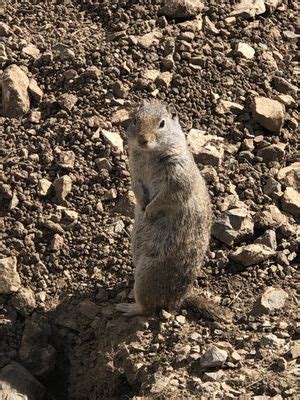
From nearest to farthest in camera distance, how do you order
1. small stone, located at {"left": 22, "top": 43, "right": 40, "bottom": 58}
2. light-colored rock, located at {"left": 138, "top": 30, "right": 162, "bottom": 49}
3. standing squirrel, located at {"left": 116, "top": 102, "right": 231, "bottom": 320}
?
standing squirrel, located at {"left": 116, "top": 102, "right": 231, "bottom": 320}, small stone, located at {"left": 22, "top": 43, "right": 40, "bottom": 58}, light-colored rock, located at {"left": 138, "top": 30, "right": 162, "bottom": 49}

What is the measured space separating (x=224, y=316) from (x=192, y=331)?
28 centimetres

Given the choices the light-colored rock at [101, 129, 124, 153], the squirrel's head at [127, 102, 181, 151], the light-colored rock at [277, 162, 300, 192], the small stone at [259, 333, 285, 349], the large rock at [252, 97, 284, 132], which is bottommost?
the small stone at [259, 333, 285, 349]

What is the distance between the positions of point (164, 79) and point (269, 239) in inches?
75.8

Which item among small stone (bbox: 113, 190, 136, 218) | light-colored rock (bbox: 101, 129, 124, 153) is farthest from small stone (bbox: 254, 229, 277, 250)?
light-colored rock (bbox: 101, 129, 124, 153)

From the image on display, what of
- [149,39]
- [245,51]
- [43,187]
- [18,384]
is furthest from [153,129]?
[245,51]

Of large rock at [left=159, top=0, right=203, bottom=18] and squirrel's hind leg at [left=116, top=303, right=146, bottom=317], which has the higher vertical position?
large rock at [left=159, top=0, right=203, bottom=18]

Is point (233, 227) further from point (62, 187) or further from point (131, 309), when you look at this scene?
point (62, 187)

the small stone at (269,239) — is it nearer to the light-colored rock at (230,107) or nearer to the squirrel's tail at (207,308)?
the squirrel's tail at (207,308)

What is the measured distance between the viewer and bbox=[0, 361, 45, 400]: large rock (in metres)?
6.65

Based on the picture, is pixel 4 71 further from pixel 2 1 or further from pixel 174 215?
pixel 174 215

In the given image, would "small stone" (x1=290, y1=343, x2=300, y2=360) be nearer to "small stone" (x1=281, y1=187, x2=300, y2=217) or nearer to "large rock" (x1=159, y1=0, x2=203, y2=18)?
"small stone" (x1=281, y1=187, x2=300, y2=217)

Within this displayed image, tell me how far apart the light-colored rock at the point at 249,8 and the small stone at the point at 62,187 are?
2662 millimetres

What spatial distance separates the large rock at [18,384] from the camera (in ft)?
21.8

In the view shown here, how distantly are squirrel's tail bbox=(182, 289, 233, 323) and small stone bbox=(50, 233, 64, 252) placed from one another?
1197 millimetres
